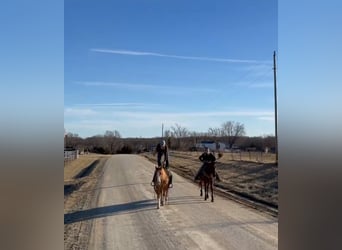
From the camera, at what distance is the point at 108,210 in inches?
238

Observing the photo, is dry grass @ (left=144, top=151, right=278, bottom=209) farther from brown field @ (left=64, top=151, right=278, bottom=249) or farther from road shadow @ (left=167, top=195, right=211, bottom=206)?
road shadow @ (left=167, top=195, right=211, bottom=206)

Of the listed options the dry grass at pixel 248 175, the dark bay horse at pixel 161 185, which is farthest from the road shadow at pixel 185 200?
the dry grass at pixel 248 175

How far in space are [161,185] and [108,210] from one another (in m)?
1.06

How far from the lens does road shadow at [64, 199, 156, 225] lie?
17.8ft

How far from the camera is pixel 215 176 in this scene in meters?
7.75

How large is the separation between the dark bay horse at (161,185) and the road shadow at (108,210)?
0.17 metres

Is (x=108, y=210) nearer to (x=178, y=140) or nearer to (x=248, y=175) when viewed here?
(x=178, y=140)

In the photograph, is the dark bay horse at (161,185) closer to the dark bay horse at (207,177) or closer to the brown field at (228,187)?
the dark bay horse at (207,177)

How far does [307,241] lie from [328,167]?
1.07 ft

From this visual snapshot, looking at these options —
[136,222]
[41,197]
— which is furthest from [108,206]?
[41,197]

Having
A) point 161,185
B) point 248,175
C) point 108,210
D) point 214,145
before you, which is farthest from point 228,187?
point 108,210

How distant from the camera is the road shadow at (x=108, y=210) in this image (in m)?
5.42

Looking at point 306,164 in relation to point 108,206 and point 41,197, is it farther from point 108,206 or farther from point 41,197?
point 108,206

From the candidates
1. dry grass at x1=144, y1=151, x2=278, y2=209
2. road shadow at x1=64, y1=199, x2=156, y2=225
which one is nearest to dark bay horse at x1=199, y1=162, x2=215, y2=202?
dry grass at x1=144, y1=151, x2=278, y2=209
